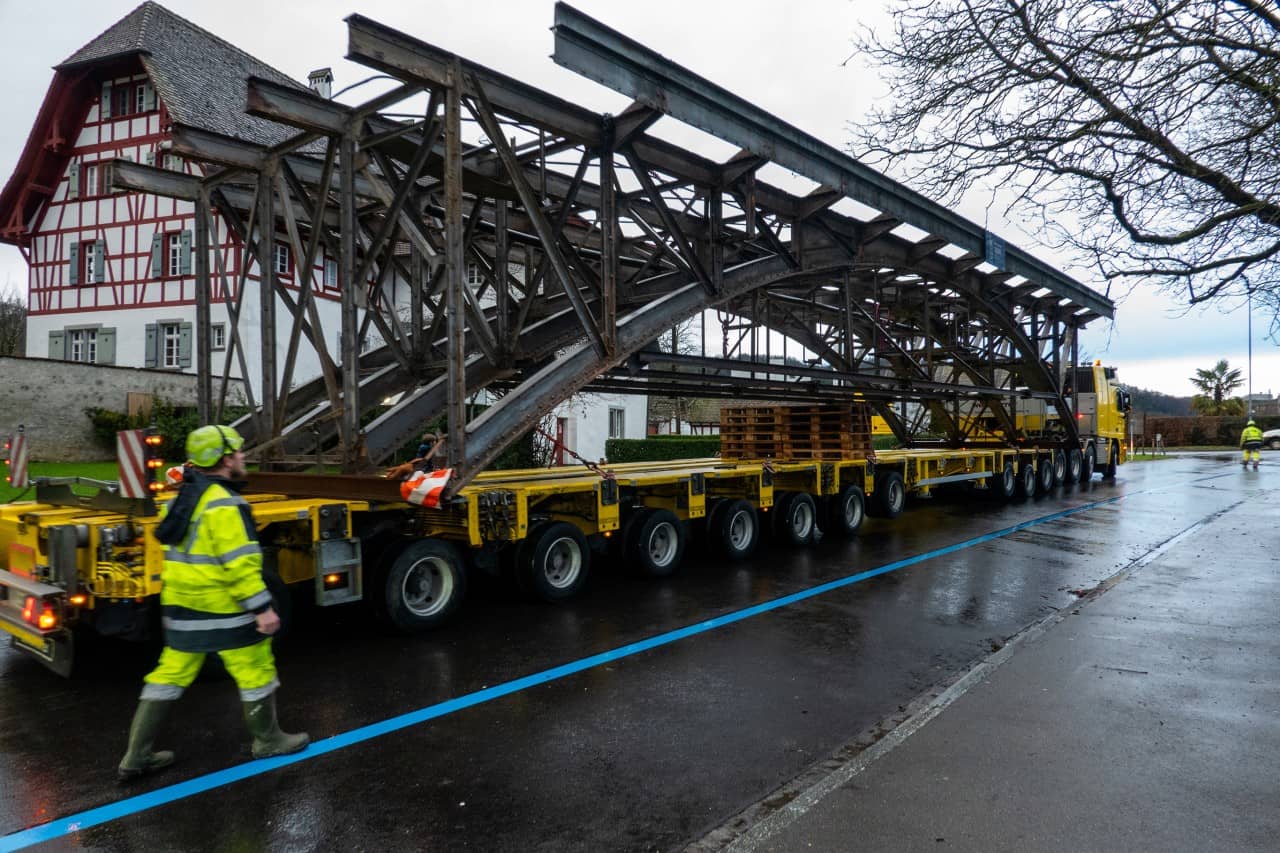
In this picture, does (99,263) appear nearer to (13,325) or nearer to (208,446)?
(13,325)

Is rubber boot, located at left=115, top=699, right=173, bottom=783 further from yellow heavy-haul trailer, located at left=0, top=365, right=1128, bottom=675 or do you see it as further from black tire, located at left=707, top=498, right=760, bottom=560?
black tire, located at left=707, top=498, right=760, bottom=560

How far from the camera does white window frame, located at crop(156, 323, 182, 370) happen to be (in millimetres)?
26578

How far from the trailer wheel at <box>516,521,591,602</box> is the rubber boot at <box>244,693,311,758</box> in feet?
10.9

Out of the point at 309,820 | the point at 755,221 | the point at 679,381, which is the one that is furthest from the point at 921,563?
the point at 309,820

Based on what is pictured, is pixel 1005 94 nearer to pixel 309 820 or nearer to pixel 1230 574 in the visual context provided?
pixel 1230 574

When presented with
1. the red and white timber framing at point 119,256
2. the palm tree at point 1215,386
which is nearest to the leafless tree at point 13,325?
the red and white timber framing at point 119,256

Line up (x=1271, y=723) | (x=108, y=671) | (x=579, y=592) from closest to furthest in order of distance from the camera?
(x=1271, y=723) < (x=108, y=671) < (x=579, y=592)

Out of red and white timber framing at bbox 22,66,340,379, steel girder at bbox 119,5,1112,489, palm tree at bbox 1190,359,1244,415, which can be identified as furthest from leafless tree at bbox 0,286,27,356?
palm tree at bbox 1190,359,1244,415

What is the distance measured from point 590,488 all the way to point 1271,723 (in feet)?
17.9

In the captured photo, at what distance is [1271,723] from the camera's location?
471 centimetres

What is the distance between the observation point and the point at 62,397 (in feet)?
70.1

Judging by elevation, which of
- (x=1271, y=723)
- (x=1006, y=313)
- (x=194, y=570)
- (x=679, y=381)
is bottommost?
(x=1271, y=723)

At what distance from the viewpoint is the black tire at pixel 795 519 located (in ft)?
36.3

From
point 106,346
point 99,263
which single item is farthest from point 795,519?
point 99,263
